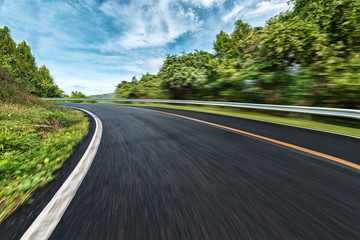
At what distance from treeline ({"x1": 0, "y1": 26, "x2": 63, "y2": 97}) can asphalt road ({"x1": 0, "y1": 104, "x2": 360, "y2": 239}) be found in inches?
1477

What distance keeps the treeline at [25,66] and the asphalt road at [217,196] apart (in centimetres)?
3751

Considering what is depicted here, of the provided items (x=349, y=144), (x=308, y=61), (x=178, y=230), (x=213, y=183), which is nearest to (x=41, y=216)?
(x=178, y=230)

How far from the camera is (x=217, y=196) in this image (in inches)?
66.6

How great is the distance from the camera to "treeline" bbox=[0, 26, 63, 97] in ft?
102

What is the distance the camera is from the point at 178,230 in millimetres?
1280

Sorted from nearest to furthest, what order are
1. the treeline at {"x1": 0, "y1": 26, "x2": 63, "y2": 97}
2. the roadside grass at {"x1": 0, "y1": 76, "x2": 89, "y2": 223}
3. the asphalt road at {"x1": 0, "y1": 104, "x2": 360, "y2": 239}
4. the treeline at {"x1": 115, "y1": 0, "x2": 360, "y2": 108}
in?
the asphalt road at {"x1": 0, "y1": 104, "x2": 360, "y2": 239}, the roadside grass at {"x1": 0, "y1": 76, "x2": 89, "y2": 223}, the treeline at {"x1": 115, "y1": 0, "x2": 360, "y2": 108}, the treeline at {"x1": 0, "y1": 26, "x2": 63, "y2": 97}

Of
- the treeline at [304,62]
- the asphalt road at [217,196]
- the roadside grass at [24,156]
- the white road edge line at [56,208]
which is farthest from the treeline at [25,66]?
the asphalt road at [217,196]

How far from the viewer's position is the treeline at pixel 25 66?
3095 centimetres

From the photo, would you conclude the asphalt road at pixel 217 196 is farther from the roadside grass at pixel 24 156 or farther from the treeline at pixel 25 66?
the treeline at pixel 25 66

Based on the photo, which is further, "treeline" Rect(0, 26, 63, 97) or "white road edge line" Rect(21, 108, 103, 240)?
"treeline" Rect(0, 26, 63, 97)

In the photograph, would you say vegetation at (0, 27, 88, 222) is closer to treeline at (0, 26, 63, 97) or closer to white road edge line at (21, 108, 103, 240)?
white road edge line at (21, 108, 103, 240)

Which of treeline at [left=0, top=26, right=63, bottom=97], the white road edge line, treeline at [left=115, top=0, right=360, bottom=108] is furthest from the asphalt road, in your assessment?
treeline at [left=0, top=26, right=63, bottom=97]

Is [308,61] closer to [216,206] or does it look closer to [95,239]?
[216,206]

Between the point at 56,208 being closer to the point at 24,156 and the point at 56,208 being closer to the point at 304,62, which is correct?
the point at 24,156
